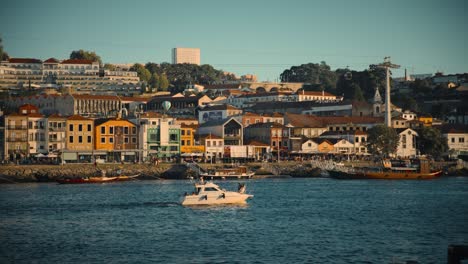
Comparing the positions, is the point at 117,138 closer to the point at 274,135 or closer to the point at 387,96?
the point at 274,135

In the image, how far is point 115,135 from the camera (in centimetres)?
11188

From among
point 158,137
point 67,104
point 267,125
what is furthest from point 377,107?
point 67,104

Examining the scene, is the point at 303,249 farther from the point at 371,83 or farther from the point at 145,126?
the point at 371,83

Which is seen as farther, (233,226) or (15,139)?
(15,139)

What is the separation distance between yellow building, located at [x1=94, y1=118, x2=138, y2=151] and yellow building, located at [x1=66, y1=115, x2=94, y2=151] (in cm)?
93

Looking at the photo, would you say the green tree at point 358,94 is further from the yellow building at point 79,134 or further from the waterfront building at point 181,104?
the yellow building at point 79,134

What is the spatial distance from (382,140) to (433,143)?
10.4 metres

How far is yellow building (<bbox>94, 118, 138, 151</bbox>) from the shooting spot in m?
111

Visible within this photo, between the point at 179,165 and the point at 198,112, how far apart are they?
171ft

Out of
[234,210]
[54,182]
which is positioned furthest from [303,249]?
[54,182]

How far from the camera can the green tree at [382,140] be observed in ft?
395

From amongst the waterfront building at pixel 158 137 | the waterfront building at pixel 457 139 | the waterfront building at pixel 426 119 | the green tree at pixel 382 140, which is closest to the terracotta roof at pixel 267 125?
the green tree at pixel 382 140

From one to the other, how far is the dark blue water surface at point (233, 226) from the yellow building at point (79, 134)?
26.4m

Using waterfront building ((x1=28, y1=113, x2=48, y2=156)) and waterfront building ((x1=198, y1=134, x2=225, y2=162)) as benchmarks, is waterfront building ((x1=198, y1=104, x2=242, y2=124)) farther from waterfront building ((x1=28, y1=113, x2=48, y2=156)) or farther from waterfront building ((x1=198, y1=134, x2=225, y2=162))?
waterfront building ((x1=28, y1=113, x2=48, y2=156))
